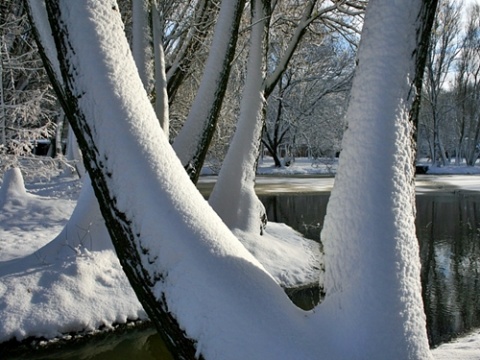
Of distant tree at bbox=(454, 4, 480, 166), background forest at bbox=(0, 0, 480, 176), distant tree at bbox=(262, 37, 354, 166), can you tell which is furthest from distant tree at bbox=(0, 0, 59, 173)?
A: distant tree at bbox=(454, 4, 480, 166)

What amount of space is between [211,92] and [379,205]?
3986mm

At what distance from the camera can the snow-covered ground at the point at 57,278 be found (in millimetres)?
5133

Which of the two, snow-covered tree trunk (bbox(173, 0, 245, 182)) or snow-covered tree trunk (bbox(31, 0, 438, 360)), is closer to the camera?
snow-covered tree trunk (bbox(31, 0, 438, 360))

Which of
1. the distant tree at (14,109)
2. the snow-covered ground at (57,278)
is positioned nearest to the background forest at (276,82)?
the distant tree at (14,109)

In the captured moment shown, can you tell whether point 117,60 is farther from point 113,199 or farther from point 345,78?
point 345,78

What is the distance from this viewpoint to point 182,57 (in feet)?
29.6

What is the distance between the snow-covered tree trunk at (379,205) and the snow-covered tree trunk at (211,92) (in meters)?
3.23

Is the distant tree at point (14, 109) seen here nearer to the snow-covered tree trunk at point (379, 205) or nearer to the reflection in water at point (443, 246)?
the reflection in water at point (443, 246)

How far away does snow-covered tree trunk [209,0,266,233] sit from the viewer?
8203 millimetres

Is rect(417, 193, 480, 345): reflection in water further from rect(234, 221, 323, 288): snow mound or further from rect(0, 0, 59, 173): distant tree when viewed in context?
rect(0, 0, 59, 173): distant tree

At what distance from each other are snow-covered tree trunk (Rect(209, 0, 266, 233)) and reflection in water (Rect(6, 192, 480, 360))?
78.2 inches

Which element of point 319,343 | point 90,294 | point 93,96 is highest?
point 93,96

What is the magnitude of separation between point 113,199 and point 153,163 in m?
0.29

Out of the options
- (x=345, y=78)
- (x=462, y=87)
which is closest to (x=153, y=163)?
(x=345, y=78)
